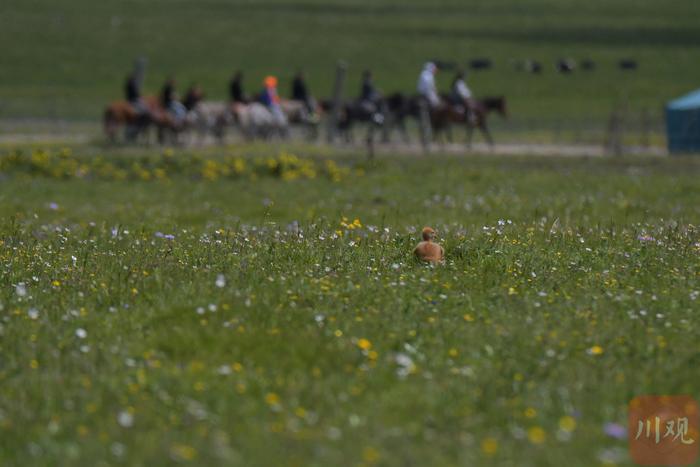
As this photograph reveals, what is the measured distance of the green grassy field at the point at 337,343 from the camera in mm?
6316

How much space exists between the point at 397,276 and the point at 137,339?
2.45m

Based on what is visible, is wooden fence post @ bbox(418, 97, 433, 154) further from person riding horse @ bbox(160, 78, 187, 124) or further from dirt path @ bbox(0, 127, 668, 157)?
person riding horse @ bbox(160, 78, 187, 124)

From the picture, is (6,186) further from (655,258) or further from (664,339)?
(664,339)

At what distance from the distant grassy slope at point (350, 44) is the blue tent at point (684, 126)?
100ft

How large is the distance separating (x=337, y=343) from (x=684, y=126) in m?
28.3

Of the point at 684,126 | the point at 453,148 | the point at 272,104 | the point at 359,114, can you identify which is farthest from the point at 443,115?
the point at 684,126

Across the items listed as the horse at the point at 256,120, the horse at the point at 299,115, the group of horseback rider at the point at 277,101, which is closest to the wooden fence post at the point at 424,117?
the group of horseback rider at the point at 277,101

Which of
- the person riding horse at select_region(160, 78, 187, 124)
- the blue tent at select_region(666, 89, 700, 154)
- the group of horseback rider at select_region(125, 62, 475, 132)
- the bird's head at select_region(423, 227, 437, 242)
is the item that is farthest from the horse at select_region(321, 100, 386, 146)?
the bird's head at select_region(423, 227, 437, 242)

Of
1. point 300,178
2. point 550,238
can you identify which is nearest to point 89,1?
point 300,178

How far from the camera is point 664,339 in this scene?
8172 mm

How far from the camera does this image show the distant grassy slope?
78.6 m

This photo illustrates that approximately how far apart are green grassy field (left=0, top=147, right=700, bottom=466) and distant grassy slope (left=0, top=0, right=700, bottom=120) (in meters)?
49.8

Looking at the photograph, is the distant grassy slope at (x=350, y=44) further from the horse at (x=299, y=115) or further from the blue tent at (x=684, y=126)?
the blue tent at (x=684, y=126)

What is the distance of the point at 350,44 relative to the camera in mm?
94312
